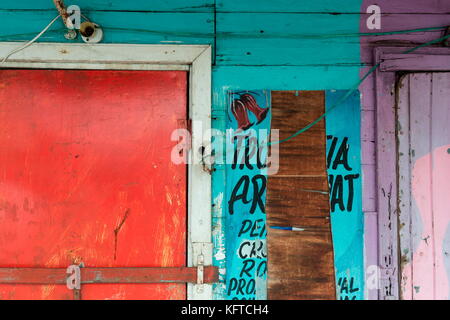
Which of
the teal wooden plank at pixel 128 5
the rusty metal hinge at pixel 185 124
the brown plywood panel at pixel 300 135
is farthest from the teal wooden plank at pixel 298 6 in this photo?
the rusty metal hinge at pixel 185 124

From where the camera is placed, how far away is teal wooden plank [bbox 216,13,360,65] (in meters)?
2.14

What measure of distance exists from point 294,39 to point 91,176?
4.74ft

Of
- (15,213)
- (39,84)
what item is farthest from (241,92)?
(15,213)

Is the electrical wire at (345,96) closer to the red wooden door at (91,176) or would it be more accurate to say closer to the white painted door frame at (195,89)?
the white painted door frame at (195,89)

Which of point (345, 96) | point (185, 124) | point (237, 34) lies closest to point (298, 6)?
point (237, 34)

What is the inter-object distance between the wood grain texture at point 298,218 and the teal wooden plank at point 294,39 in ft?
0.79

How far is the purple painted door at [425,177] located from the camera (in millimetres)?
2125

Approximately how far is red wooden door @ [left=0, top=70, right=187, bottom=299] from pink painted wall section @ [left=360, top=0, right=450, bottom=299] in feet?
3.54

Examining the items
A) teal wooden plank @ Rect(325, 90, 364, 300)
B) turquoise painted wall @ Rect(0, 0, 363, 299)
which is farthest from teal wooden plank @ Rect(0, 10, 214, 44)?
teal wooden plank @ Rect(325, 90, 364, 300)

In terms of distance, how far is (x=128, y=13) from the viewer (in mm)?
2117

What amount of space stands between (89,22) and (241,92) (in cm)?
95
